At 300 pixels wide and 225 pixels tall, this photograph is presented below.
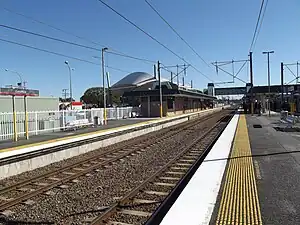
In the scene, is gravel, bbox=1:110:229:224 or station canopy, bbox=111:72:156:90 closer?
gravel, bbox=1:110:229:224

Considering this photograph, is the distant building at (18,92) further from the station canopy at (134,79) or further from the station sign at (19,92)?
the station canopy at (134,79)

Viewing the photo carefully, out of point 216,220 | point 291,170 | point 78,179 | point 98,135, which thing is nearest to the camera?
point 216,220

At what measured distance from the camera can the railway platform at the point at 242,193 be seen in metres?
5.32

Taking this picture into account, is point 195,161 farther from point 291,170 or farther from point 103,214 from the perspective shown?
point 103,214

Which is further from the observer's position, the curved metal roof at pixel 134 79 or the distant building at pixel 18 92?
the curved metal roof at pixel 134 79

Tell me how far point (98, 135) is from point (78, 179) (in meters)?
9.44

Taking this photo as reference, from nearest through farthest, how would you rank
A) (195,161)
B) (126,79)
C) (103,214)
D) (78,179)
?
(103,214), (78,179), (195,161), (126,79)

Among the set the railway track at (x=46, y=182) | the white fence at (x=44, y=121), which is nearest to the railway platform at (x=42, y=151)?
the railway track at (x=46, y=182)

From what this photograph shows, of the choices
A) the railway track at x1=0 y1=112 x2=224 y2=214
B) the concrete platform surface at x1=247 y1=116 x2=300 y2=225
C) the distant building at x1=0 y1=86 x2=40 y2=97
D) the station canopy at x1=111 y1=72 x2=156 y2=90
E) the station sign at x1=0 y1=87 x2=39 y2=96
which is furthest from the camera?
the station canopy at x1=111 y1=72 x2=156 y2=90

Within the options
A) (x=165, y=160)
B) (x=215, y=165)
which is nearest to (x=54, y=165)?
(x=165, y=160)

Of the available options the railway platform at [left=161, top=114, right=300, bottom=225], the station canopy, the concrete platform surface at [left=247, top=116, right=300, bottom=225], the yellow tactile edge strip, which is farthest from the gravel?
the station canopy

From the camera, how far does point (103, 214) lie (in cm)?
608

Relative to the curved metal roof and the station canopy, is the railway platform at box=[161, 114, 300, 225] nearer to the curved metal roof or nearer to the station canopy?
the station canopy

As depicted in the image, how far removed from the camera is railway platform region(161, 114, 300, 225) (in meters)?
5.32
